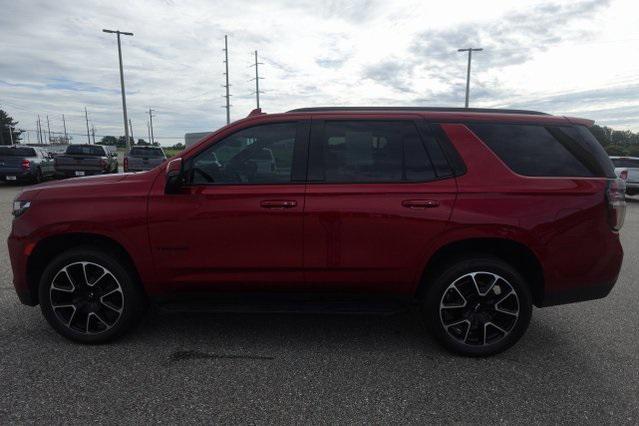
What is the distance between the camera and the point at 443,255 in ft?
11.3

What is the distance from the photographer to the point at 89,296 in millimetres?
3531

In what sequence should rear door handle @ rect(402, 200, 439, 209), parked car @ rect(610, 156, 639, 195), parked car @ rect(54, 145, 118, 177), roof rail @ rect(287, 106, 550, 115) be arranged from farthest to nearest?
parked car @ rect(54, 145, 118, 177), parked car @ rect(610, 156, 639, 195), roof rail @ rect(287, 106, 550, 115), rear door handle @ rect(402, 200, 439, 209)

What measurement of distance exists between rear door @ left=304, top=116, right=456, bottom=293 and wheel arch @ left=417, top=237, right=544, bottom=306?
0.19 m

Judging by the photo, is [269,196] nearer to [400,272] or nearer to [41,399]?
[400,272]

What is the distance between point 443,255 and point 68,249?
2969 millimetres

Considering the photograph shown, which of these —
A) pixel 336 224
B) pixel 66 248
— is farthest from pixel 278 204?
pixel 66 248

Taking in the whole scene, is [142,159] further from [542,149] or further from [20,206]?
[542,149]

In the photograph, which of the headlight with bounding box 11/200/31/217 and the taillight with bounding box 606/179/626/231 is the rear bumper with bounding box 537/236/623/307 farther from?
the headlight with bounding box 11/200/31/217

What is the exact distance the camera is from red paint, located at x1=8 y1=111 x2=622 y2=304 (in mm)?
3248

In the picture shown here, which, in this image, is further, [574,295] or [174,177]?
[574,295]

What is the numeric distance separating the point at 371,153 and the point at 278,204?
811mm

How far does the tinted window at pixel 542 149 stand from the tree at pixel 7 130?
107239mm

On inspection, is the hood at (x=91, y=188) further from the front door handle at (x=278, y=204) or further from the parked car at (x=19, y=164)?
the parked car at (x=19, y=164)

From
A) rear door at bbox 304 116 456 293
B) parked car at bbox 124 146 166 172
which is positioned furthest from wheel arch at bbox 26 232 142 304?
parked car at bbox 124 146 166 172
